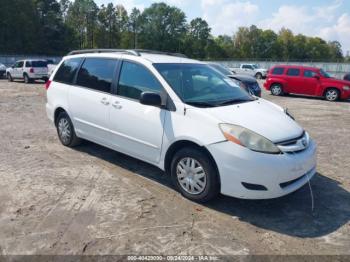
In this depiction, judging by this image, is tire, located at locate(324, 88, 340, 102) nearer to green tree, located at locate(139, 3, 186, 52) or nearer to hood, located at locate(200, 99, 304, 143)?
hood, located at locate(200, 99, 304, 143)

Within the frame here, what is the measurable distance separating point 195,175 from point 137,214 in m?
0.85

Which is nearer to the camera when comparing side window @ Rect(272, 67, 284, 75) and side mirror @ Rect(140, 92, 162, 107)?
side mirror @ Rect(140, 92, 162, 107)

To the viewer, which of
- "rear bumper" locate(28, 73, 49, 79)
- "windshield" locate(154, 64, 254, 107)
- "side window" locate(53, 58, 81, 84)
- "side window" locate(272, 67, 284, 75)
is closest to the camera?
"windshield" locate(154, 64, 254, 107)

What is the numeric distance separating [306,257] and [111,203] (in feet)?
7.55

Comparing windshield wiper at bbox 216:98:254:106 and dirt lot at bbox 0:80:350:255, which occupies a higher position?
windshield wiper at bbox 216:98:254:106

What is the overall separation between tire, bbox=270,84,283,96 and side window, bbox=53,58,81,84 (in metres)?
14.3

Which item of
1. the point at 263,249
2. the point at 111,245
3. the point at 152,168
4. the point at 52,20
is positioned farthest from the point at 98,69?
the point at 52,20

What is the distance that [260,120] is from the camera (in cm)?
420

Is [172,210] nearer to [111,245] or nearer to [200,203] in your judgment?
[200,203]

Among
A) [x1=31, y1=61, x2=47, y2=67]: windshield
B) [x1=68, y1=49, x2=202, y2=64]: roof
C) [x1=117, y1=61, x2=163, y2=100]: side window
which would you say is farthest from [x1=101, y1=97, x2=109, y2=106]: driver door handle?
[x1=31, y1=61, x2=47, y2=67]: windshield

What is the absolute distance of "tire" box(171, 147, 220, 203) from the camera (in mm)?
4023

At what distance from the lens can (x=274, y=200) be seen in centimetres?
446

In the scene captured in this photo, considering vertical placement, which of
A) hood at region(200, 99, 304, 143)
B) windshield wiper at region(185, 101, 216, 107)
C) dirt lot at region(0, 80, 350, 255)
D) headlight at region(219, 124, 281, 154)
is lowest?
dirt lot at region(0, 80, 350, 255)

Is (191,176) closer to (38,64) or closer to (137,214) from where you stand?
(137,214)
